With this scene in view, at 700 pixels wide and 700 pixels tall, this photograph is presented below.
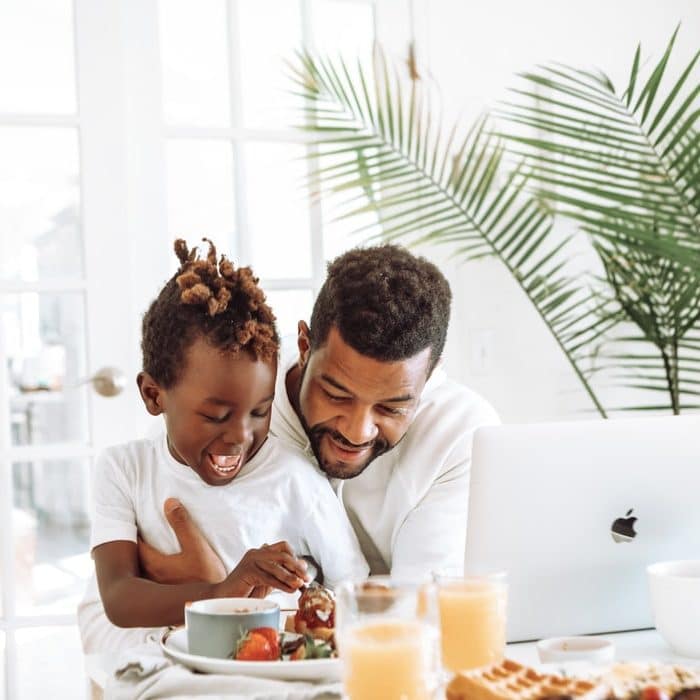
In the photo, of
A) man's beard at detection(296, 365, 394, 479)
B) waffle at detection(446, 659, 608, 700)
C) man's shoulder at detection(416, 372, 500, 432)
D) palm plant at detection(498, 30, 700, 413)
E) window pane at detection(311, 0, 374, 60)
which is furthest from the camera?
window pane at detection(311, 0, 374, 60)

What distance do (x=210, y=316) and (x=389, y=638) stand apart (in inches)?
27.8

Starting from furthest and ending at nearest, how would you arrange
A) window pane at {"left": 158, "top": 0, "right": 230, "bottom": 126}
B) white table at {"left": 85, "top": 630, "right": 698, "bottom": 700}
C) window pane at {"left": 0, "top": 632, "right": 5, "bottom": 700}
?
window pane at {"left": 158, "top": 0, "right": 230, "bottom": 126} → window pane at {"left": 0, "top": 632, "right": 5, "bottom": 700} → white table at {"left": 85, "top": 630, "right": 698, "bottom": 700}

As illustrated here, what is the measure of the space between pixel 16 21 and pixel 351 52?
872 millimetres

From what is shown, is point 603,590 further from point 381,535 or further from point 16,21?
point 16,21

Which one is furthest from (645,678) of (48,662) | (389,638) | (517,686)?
(48,662)

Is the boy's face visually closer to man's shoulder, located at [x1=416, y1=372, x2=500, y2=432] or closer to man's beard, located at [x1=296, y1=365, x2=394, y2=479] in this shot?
man's beard, located at [x1=296, y1=365, x2=394, y2=479]

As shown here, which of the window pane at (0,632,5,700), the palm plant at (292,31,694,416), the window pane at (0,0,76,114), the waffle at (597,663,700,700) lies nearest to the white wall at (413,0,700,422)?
the palm plant at (292,31,694,416)

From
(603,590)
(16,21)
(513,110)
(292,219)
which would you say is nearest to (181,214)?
(292,219)

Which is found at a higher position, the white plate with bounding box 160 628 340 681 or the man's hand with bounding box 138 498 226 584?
the man's hand with bounding box 138 498 226 584

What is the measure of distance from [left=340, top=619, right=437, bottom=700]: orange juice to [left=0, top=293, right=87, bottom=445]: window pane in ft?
6.18

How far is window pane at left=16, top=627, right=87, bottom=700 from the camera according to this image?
2676 mm

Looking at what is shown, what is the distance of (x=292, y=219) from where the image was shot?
9.64ft

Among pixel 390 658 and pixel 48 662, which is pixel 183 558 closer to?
pixel 390 658

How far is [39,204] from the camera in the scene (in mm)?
2689
